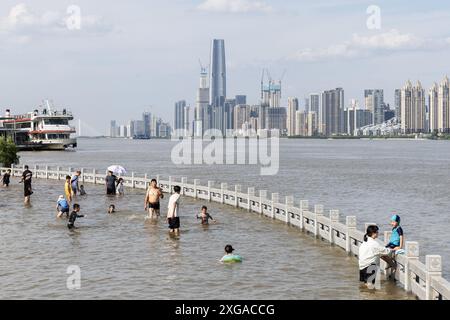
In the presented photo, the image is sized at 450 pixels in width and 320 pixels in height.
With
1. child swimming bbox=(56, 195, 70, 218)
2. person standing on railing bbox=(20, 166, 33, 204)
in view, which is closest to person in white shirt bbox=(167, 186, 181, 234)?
child swimming bbox=(56, 195, 70, 218)

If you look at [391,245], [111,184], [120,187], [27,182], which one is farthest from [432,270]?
[120,187]

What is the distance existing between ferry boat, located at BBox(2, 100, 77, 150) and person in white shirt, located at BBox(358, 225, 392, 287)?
12962 centimetres

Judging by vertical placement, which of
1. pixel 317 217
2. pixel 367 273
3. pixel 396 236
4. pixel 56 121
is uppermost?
pixel 56 121

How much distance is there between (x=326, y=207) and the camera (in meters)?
41.3

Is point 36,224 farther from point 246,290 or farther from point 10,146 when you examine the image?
point 10,146

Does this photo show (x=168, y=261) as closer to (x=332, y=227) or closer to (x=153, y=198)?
(x=332, y=227)

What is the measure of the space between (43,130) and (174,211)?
123957 mm

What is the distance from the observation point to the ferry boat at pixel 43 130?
461 ft

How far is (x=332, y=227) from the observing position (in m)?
20.9

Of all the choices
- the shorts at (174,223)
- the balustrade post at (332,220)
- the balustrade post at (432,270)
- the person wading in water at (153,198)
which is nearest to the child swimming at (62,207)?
the person wading in water at (153,198)

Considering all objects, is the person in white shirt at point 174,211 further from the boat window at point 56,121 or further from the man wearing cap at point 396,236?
the boat window at point 56,121

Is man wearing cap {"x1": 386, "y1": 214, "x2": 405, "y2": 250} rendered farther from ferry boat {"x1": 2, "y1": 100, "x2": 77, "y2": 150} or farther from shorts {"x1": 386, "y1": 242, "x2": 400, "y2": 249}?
ferry boat {"x1": 2, "y1": 100, "x2": 77, "y2": 150}
